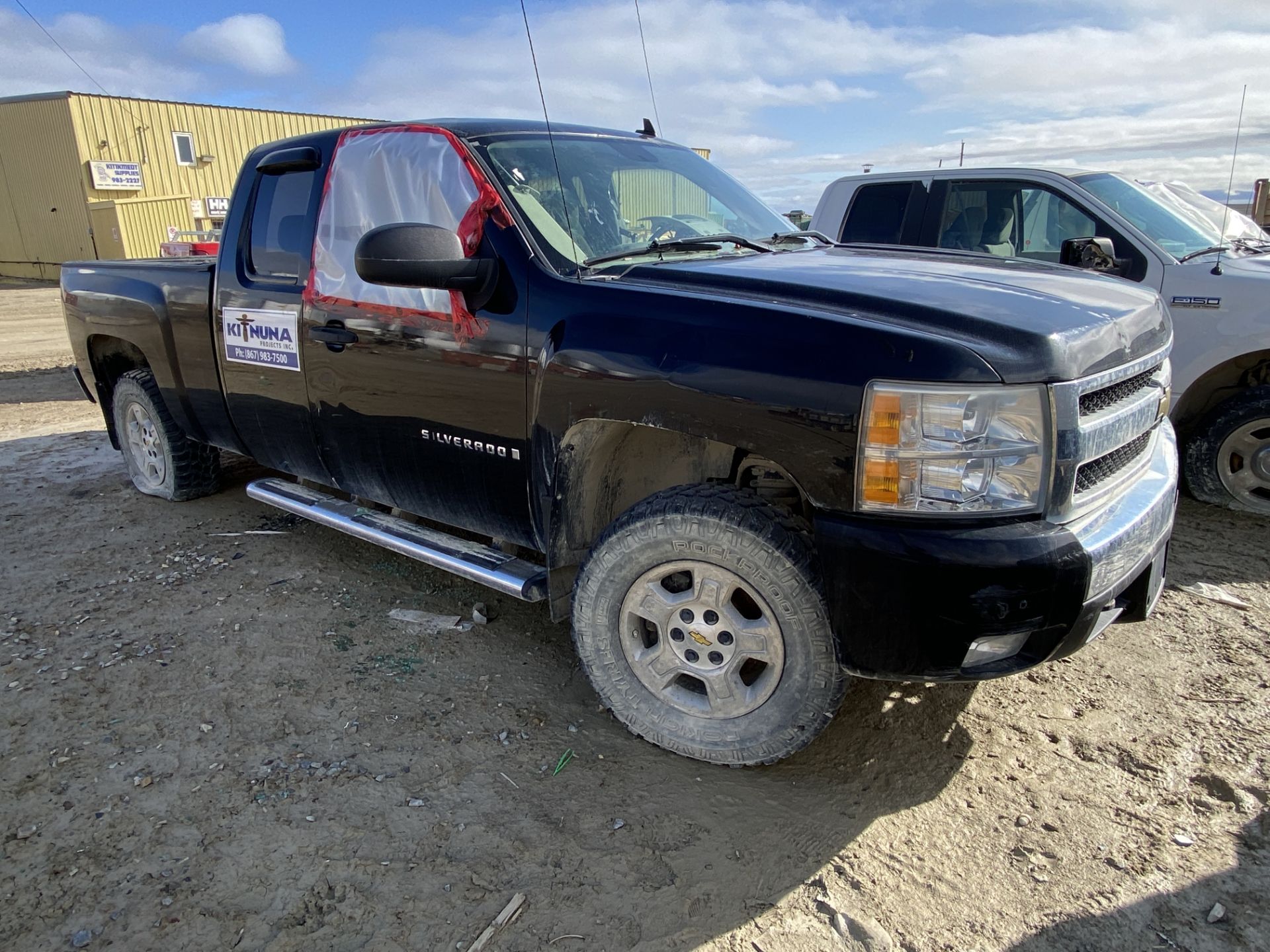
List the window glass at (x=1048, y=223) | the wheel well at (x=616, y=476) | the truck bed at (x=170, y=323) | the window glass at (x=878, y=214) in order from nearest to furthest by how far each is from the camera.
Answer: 1. the wheel well at (x=616, y=476)
2. the truck bed at (x=170, y=323)
3. the window glass at (x=1048, y=223)
4. the window glass at (x=878, y=214)

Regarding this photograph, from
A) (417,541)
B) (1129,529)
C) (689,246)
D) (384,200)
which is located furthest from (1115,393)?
(384,200)

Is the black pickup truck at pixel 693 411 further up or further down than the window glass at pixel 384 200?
further down

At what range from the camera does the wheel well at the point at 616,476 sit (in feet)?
8.77

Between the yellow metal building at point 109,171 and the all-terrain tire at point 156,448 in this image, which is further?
the yellow metal building at point 109,171

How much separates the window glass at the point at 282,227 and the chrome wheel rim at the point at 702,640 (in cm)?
211

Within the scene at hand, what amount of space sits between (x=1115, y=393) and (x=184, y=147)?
25674 mm

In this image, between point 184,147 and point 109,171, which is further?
point 184,147

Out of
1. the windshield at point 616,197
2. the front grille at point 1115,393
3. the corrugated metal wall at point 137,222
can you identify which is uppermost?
the corrugated metal wall at point 137,222

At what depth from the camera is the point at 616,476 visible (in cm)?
292

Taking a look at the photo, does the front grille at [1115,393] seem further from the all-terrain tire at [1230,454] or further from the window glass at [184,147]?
the window glass at [184,147]

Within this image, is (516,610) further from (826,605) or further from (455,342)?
(826,605)

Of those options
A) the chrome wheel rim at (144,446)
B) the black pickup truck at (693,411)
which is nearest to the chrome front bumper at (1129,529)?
the black pickup truck at (693,411)

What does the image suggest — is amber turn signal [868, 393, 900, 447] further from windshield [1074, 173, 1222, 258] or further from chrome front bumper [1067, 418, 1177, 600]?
windshield [1074, 173, 1222, 258]

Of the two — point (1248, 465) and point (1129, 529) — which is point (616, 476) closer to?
point (1129, 529)
